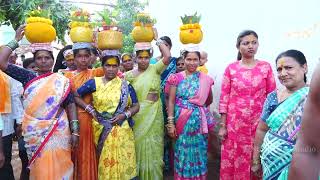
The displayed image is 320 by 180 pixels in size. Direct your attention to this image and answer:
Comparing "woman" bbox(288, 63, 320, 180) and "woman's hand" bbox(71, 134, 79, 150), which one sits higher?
"woman" bbox(288, 63, 320, 180)

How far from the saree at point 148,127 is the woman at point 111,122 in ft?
0.88

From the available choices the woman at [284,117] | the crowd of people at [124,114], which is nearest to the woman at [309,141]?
the woman at [284,117]

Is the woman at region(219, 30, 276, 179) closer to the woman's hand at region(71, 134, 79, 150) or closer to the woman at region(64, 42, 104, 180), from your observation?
the woman at region(64, 42, 104, 180)

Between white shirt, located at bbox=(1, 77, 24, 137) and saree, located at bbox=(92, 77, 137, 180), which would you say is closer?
white shirt, located at bbox=(1, 77, 24, 137)

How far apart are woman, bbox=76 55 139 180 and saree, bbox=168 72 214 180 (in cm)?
60

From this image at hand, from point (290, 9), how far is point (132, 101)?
213 centimetres

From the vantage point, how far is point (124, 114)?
12.3 ft

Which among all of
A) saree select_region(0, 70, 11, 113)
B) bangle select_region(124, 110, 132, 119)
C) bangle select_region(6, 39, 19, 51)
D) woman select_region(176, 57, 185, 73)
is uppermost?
bangle select_region(6, 39, 19, 51)

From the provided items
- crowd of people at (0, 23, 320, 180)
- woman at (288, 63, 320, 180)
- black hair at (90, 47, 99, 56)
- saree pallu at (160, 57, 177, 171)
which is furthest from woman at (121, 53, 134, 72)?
woman at (288, 63, 320, 180)

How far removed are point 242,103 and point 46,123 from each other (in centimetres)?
204

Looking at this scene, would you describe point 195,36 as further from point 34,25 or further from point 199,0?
point 199,0

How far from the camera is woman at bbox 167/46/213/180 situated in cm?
407

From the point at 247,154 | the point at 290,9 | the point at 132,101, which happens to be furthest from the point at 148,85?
the point at 290,9

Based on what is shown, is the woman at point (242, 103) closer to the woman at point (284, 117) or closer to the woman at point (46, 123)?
the woman at point (284, 117)
